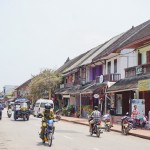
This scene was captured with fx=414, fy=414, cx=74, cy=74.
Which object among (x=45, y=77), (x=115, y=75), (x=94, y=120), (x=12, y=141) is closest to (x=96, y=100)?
(x=115, y=75)

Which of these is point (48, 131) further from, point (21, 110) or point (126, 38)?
point (126, 38)

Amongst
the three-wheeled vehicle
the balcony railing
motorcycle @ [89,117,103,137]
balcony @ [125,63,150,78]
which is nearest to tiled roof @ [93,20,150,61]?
the balcony railing

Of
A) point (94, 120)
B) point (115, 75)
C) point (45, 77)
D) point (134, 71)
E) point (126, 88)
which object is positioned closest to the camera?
point (94, 120)

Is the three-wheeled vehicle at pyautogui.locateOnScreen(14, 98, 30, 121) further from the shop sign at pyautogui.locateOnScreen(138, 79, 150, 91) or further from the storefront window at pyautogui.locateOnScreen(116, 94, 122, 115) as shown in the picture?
the shop sign at pyautogui.locateOnScreen(138, 79, 150, 91)

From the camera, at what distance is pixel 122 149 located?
15914 mm

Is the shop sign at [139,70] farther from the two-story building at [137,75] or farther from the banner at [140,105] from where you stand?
the banner at [140,105]

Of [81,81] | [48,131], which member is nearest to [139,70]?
[48,131]

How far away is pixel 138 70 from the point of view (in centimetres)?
3209

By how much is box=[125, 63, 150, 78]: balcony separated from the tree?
29.8 metres

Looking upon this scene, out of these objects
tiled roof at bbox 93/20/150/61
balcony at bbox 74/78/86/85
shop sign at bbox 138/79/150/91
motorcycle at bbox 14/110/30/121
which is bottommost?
motorcycle at bbox 14/110/30/121

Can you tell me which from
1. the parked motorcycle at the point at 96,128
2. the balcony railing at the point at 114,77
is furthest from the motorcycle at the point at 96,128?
the balcony railing at the point at 114,77

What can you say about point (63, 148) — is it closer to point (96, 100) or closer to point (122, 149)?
point (122, 149)

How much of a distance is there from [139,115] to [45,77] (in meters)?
37.3

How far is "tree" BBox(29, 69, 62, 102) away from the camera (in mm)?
63844
